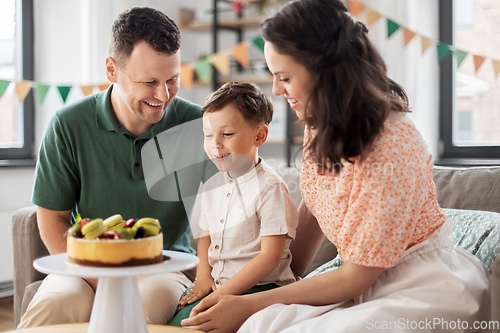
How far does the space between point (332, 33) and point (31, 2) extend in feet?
10.0

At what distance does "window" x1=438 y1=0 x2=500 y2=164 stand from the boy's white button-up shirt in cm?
212

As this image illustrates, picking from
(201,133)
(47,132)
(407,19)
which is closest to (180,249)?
(201,133)

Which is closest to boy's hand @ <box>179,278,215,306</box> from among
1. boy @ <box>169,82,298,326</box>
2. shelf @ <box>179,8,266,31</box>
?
boy @ <box>169,82,298,326</box>

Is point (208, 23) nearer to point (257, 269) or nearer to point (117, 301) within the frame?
point (257, 269)

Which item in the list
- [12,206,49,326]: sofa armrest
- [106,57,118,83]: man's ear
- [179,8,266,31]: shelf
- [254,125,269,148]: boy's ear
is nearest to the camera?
[254,125,269,148]: boy's ear

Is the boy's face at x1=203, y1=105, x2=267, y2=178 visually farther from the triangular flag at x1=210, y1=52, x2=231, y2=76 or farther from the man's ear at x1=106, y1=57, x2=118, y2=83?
the triangular flag at x1=210, y1=52, x2=231, y2=76

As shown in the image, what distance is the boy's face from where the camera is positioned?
4.45 feet

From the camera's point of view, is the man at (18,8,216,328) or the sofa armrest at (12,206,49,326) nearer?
the man at (18,8,216,328)

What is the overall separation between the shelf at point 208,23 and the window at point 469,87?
4.58 feet

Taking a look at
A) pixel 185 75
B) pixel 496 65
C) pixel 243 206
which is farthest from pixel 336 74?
pixel 185 75

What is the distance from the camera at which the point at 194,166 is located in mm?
1688

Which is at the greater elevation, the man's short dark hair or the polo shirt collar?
the man's short dark hair

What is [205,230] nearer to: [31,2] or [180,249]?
[180,249]

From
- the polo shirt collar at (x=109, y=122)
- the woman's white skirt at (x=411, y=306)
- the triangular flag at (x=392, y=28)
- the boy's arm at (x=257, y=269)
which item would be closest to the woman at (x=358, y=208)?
the woman's white skirt at (x=411, y=306)
